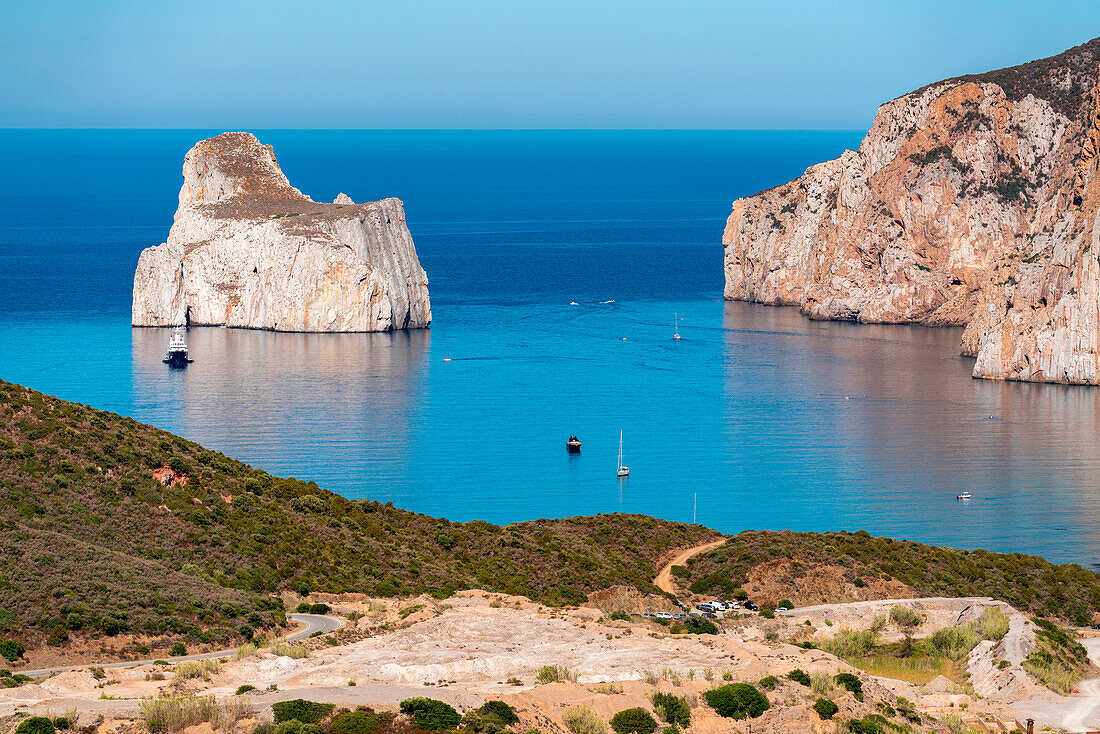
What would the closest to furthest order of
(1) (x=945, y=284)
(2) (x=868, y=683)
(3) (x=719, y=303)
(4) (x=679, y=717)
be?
(4) (x=679, y=717)
(2) (x=868, y=683)
(1) (x=945, y=284)
(3) (x=719, y=303)

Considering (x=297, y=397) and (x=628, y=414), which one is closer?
(x=628, y=414)

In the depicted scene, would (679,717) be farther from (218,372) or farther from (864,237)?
(864,237)

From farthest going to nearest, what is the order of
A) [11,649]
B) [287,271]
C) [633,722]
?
[287,271], [11,649], [633,722]

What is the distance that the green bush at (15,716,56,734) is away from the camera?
29688mm

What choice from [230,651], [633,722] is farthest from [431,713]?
[230,651]

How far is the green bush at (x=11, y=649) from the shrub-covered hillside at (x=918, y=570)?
30.4m

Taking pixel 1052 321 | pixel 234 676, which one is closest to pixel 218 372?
pixel 1052 321

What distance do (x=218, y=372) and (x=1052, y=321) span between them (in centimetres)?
8072

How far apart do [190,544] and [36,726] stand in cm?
2248

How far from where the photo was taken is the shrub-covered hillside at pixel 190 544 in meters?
43.5

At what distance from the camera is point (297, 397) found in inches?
5069

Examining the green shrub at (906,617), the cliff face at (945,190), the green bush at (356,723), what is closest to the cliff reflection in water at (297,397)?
the green shrub at (906,617)

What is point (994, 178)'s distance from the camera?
179875mm

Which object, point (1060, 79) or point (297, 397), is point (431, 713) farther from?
point (1060, 79)
